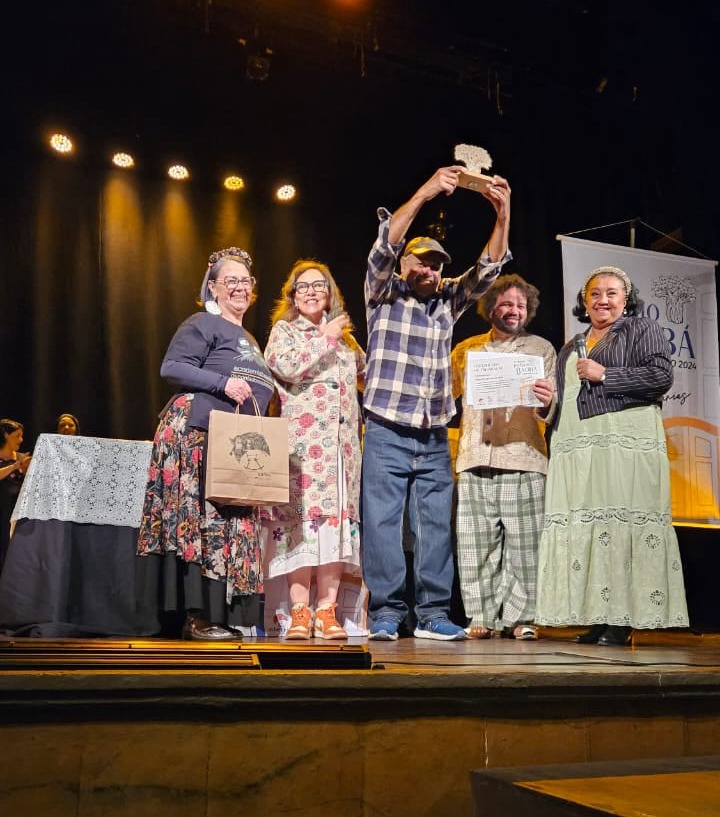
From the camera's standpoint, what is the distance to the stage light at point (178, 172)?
6.37m

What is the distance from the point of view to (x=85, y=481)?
14.3ft

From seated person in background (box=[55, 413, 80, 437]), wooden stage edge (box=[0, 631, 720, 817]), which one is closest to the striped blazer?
wooden stage edge (box=[0, 631, 720, 817])

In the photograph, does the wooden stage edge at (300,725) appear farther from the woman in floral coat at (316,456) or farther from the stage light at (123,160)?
the stage light at (123,160)

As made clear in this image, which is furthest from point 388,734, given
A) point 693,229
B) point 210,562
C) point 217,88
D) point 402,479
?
point 693,229

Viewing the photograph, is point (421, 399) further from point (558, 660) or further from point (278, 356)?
point (558, 660)

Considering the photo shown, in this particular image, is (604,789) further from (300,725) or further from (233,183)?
(233,183)

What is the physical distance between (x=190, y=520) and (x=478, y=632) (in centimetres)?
154

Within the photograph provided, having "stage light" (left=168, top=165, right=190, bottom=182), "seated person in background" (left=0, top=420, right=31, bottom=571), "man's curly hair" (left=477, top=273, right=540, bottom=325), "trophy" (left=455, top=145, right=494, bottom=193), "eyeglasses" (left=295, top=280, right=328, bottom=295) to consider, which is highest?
"stage light" (left=168, top=165, right=190, bottom=182)

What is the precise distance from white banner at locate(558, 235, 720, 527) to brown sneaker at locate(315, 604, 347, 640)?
2.36 meters

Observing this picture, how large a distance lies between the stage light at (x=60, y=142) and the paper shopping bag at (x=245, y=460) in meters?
3.36

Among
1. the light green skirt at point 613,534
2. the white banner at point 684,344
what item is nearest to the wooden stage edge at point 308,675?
the light green skirt at point 613,534

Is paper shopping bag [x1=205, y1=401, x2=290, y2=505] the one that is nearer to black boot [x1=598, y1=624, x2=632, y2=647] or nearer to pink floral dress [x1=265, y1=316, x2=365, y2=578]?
pink floral dress [x1=265, y1=316, x2=365, y2=578]

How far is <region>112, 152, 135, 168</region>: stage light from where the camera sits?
623cm

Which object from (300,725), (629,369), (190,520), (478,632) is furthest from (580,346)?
(300,725)
